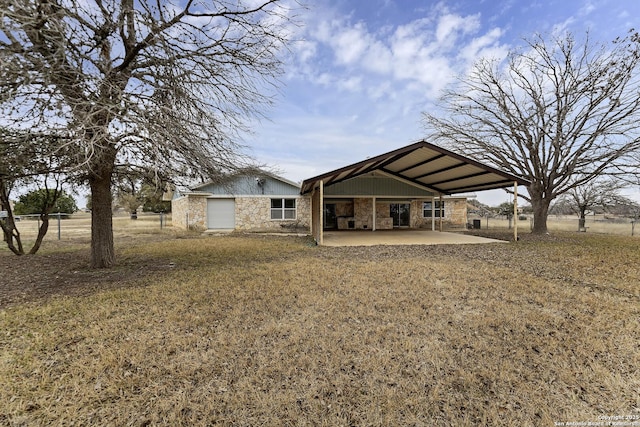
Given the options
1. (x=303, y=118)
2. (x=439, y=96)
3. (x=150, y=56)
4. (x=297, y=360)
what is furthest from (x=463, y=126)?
(x=297, y=360)

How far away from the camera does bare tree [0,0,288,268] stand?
4.29m

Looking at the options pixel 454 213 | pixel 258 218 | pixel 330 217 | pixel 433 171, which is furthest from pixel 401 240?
pixel 454 213

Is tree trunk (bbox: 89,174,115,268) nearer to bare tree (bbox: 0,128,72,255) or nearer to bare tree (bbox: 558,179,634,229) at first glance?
bare tree (bbox: 0,128,72,255)

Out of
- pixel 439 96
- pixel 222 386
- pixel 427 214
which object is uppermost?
pixel 439 96

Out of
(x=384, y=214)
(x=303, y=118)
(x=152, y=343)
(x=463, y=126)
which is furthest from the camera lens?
(x=384, y=214)

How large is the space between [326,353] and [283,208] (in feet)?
50.6

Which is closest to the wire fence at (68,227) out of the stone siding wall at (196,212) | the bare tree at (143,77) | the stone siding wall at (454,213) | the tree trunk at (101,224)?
the stone siding wall at (196,212)

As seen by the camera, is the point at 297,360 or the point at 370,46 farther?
the point at 370,46

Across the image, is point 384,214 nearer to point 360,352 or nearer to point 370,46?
point 370,46

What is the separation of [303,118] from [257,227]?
721 cm

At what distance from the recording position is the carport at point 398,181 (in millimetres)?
10859

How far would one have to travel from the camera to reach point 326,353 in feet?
10.2

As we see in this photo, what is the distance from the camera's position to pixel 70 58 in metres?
4.81

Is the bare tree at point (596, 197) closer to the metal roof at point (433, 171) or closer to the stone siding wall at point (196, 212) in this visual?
the metal roof at point (433, 171)
